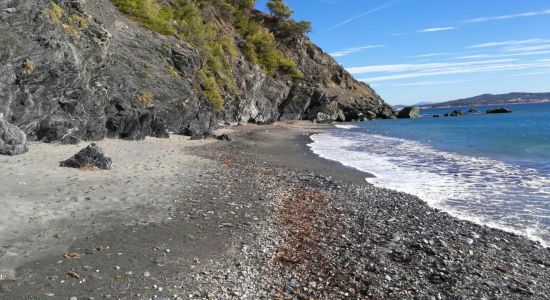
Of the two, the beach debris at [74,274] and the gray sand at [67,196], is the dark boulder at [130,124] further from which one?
the beach debris at [74,274]

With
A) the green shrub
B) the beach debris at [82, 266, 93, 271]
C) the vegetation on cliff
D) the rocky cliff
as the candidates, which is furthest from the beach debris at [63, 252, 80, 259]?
the vegetation on cliff

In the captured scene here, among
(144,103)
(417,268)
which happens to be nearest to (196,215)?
(417,268)

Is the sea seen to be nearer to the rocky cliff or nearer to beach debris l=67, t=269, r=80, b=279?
beach debris l=67, t=269, r=80, b=279

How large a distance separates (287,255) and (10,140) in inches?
505

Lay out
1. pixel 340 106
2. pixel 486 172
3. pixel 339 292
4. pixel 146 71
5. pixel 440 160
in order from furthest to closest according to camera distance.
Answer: pixel 340 106 → pixel 146 71 → pixel 440 160 → pixel 486 172 → pixel 339 292

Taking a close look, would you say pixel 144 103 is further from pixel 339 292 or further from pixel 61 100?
pixel 339 292

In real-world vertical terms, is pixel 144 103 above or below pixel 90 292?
above

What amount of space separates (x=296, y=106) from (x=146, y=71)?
47584mm

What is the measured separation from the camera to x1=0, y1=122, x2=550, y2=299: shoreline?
275 inches

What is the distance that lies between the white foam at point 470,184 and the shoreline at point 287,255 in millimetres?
1261

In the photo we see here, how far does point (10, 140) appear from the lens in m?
15.5

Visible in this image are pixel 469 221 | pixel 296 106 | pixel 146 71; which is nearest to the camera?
pixel 469 221

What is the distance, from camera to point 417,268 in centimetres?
834

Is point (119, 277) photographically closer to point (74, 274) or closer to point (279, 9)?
point (74, 274)
